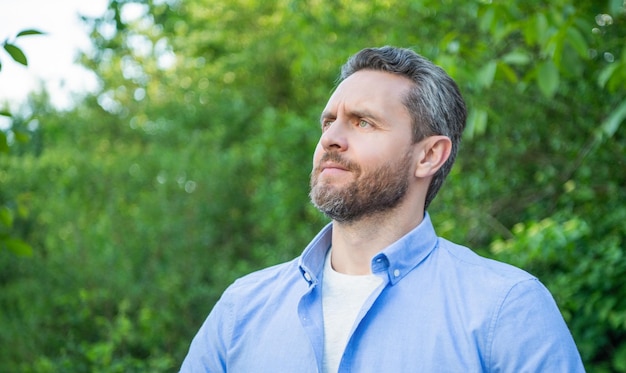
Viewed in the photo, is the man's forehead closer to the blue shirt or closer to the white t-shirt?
the blue shirt

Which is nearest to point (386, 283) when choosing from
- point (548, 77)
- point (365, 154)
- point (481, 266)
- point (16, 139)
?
point (481, 266)

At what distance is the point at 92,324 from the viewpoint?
247 inches

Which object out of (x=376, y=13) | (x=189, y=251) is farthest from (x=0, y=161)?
(x=376, y=13)

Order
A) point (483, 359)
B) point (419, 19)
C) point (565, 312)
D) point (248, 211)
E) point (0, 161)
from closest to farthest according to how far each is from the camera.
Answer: point (483, 359)
point (565, 312)
point (419, 19)
point (248, 211)
point (0, 161)

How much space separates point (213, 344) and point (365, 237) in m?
0.48

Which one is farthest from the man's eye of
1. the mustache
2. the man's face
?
the mustache

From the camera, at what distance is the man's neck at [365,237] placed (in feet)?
6.59

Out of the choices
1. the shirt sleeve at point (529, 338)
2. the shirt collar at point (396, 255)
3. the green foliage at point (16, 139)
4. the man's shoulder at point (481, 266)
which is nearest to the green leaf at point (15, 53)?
the green foliage at point (16, 139)

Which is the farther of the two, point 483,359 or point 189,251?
point 189,251

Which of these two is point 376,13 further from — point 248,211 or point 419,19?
point 248,211

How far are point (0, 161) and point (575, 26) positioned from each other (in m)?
6.69

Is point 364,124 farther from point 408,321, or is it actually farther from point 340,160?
point 408,321

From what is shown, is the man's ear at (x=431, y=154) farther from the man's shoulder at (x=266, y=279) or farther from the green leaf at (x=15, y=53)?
the green leaf at (x=15, y=53)

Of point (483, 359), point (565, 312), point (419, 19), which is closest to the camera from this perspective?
point (483, 359)
